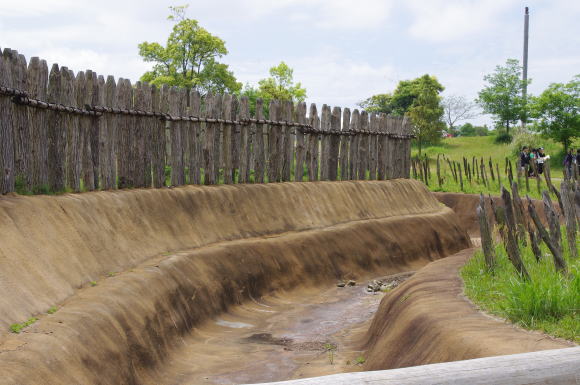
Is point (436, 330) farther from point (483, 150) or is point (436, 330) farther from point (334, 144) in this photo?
point (483, 150)

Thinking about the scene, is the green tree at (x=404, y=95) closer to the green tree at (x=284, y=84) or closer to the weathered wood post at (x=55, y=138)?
the green tree at (x=284, y=84)

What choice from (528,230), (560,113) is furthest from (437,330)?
(560,113)

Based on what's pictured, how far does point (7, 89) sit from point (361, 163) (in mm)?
12241

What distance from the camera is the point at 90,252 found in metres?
9.34

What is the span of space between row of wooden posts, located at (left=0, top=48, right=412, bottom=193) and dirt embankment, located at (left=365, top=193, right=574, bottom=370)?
5.05 m

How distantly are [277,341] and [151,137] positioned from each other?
15.2 feet

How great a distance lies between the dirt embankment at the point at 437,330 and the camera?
596cm

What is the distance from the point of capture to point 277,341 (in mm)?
10508

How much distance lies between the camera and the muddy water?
8.74 meters

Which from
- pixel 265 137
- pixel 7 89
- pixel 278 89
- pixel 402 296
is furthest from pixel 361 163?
pixel 278 89

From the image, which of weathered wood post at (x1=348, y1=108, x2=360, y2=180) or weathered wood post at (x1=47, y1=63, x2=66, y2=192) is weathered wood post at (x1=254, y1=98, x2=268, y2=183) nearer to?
weathered wood post at (x1=348, y1=108, x2=360, y2=180)

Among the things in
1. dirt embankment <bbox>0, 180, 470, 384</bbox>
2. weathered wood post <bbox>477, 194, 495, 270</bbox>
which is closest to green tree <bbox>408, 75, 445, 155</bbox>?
dirt embankment <bbox>0, 180, 470, 384</bbox>

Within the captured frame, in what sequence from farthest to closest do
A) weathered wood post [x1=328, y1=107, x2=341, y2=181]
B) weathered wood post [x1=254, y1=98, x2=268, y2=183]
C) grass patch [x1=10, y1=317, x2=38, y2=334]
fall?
weathered wood post [x1=328, y1=107, x2=341, y2=181], weathered wood post [x1=254, y1=98, x2=268, y2=183], grass patch [x1=10, y1=317, x2=38, y2=334]

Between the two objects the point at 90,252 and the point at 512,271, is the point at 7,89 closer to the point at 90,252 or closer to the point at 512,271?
the point at 90,252
